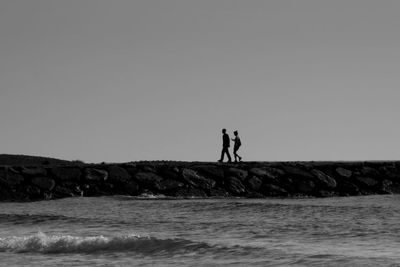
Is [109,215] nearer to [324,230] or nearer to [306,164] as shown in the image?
[324,230]

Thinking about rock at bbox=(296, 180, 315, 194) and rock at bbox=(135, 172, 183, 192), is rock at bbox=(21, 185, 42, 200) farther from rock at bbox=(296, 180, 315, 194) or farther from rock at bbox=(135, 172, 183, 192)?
rock at bbox=(296, 180, 315, 194)

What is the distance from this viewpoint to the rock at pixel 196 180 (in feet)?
76.0

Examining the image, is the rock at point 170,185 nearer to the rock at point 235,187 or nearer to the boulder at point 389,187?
the rock at point 235,187

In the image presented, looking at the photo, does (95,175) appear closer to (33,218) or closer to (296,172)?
(33,218)

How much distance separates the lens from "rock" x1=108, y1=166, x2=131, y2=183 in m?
22.7

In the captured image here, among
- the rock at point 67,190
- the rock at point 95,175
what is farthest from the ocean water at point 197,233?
the rock at point 95,175

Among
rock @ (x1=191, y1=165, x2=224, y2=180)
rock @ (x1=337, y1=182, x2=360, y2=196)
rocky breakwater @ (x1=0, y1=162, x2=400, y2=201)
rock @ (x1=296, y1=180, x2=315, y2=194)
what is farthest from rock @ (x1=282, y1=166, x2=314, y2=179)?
rock @ (x1=191, y1=165, x2=224, y2=180)

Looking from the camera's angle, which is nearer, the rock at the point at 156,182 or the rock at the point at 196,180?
the rock at the point at 156,182

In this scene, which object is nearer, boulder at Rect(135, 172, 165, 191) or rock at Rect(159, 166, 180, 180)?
boulder at Rect(135, 172, 165, 191)

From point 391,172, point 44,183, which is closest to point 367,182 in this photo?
point 391,172

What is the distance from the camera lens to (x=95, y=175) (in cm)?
2267

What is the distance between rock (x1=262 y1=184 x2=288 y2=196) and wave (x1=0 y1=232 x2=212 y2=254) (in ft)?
36.7

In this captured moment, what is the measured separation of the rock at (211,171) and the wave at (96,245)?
1048 centimetres

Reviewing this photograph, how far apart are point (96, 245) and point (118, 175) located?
405 inches
